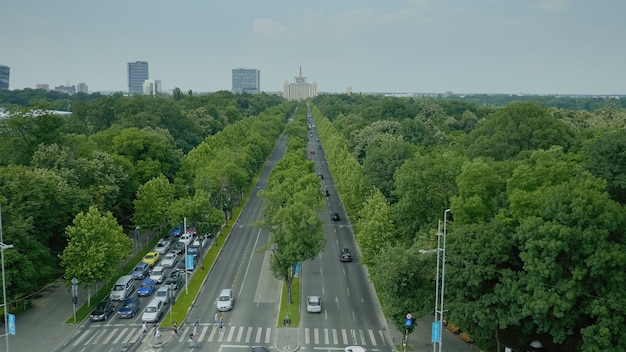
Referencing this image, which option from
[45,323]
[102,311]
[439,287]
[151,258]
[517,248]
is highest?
[517,248]

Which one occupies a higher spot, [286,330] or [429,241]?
[429,241]

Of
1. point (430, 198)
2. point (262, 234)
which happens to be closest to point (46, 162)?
point (262, 234)

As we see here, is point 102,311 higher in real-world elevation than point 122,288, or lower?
lower

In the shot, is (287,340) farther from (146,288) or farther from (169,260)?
(169,260)

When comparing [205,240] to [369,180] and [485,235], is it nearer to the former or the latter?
[369,180]

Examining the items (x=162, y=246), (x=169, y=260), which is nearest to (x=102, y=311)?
(x=169, y=260)

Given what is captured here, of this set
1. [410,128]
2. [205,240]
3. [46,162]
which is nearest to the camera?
[46,162]

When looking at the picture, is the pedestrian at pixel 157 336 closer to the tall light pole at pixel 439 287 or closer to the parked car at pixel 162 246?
the tall light pole at pixel 439 287
